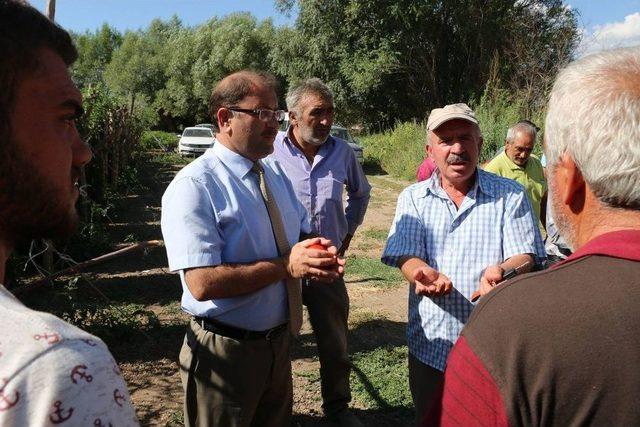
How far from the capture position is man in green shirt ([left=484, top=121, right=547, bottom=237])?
222 inches

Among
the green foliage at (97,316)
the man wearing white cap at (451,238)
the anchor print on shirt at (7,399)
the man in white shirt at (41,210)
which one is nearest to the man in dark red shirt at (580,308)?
the man in white shirt at (41,210)

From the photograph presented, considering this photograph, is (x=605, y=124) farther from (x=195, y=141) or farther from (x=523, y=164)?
(x=195, y=141)

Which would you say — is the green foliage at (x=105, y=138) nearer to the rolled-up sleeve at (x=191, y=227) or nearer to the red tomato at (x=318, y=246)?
the rolled-up sleeve at (x=191, y=227)

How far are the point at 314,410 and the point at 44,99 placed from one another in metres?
3.54

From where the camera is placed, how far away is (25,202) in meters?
0.98

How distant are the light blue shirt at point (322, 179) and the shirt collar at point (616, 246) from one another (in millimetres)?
Result: 2969

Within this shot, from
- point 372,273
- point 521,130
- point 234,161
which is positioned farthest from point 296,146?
point 372,273

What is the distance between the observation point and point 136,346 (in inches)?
203

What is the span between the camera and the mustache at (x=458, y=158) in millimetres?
2762

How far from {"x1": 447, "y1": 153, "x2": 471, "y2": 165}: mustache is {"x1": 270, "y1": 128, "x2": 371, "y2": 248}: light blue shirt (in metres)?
1.48

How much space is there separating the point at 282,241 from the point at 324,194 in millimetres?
1539

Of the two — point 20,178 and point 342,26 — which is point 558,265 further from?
point 342,26

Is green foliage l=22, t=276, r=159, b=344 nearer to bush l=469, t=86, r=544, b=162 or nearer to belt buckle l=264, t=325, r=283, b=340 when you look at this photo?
belt buckle l=264, t=325, r=283, b=340

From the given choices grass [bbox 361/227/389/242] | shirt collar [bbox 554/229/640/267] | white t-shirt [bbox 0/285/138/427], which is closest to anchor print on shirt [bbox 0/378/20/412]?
white t-shirt [bbox 0/285/138/427]
